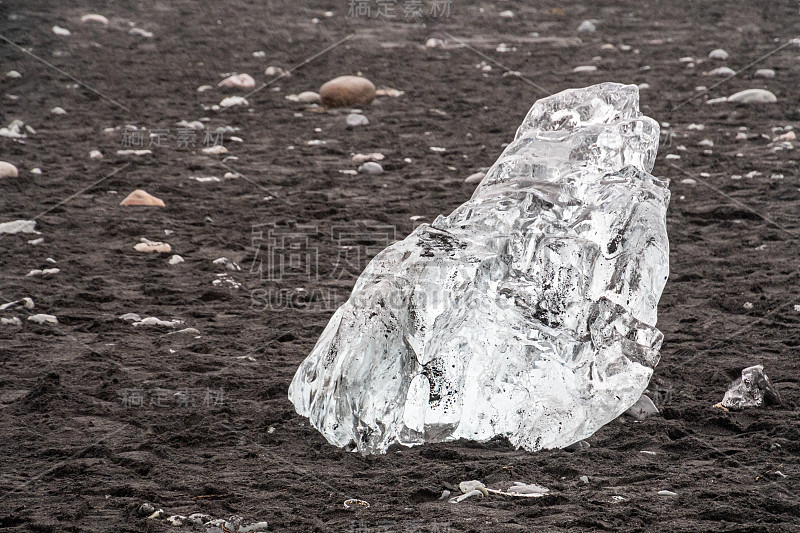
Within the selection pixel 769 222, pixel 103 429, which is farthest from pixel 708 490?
pixel 769 222

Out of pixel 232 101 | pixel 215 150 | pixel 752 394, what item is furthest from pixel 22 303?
pixel 232 101

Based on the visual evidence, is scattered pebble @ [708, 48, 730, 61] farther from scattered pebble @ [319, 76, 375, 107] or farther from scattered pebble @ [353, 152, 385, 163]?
scattered pebble @ [353, 152, 385, 163]

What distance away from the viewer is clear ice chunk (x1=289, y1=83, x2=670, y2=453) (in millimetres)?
2906

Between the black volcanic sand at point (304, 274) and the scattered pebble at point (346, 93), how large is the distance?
13 cm

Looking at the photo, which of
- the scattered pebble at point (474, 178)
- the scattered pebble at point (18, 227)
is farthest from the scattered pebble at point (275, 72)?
the scattered pebble at point (18, 227)

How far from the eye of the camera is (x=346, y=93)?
7.36m

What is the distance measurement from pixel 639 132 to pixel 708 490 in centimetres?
Result: 140

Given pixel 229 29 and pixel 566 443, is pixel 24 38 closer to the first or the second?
pixel 229 29

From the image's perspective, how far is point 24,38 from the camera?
8.51m

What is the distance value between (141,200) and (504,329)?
3.17 metres

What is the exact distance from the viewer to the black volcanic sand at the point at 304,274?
2658 millimetres

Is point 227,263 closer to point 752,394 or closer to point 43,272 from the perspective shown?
point 43,272

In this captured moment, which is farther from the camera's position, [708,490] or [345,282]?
[345,282]

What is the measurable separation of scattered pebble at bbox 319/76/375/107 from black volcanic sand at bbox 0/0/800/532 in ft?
0.41
